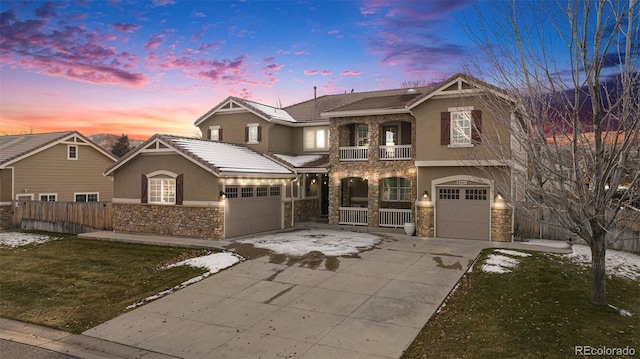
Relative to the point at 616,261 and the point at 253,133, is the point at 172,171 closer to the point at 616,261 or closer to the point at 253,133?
the point at 253,133

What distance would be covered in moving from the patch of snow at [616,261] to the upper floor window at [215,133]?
819 inches

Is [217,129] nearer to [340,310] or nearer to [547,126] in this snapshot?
[340,310]

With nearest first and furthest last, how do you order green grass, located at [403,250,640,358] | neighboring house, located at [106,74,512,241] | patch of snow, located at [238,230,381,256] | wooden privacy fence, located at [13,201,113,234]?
green grass, located at [403,250,640,358] < patch of snow, located at [238,230,381,256] < neighboring house, located at [106,74,512,241] < wooden privacy fence, located at [13,201,113,234]

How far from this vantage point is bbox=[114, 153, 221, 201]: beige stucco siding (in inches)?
762

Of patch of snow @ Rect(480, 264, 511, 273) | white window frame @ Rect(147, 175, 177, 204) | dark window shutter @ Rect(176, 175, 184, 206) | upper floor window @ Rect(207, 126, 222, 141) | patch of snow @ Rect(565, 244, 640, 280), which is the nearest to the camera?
patch of snow @ Rect(480, 264, 511, 273)

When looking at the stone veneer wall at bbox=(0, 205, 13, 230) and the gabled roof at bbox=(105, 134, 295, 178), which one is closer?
the gabled roof at bbox=(105, 134, 295, 178)

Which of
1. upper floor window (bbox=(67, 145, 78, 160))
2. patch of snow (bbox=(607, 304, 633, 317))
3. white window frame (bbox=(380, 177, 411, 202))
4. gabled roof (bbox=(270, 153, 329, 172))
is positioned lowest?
patch of snow (bbox=(607, 304, 633, 317))

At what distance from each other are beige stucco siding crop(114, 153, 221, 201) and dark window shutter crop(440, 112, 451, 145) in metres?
10.5

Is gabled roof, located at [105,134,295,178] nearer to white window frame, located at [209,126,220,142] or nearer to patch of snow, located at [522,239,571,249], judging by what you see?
white window frame, located at [209,126,220,142]

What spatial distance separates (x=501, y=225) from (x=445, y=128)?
499cm

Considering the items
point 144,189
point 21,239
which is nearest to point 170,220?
point 144,189

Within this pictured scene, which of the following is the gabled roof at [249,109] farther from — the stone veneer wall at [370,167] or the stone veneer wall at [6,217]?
the stone veneer wall at [6,217]

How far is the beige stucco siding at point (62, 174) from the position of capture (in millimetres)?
26719

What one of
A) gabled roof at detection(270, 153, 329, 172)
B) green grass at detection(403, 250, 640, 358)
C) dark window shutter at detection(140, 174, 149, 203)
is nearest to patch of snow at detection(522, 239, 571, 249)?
green grass at detection(403, 250, 640, 358)
